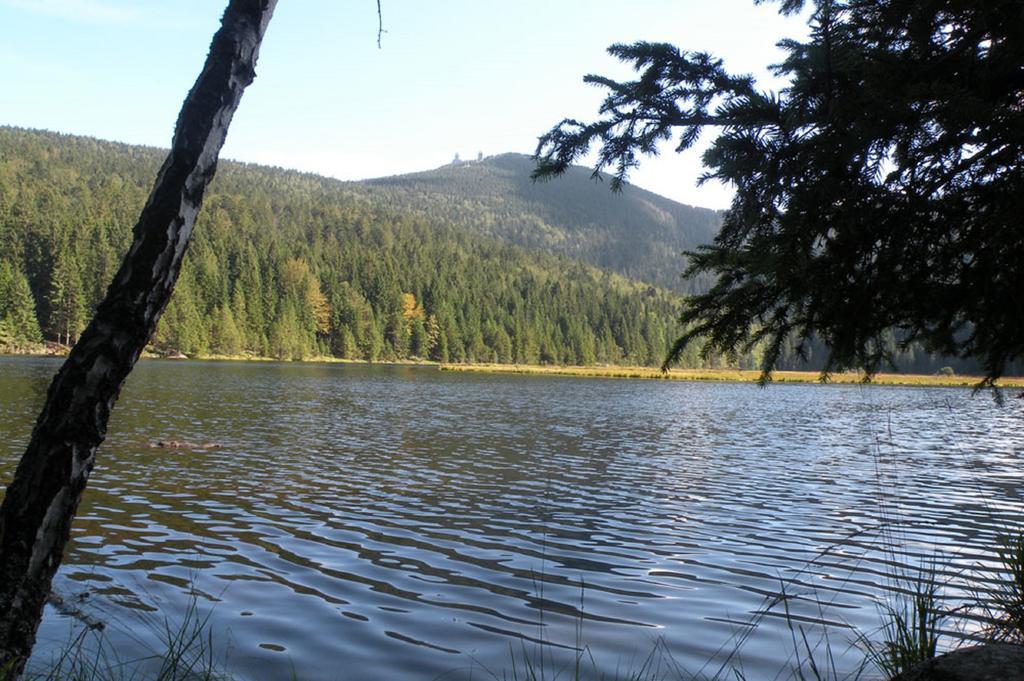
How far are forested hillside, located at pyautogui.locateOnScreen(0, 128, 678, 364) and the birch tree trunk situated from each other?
103131 mm

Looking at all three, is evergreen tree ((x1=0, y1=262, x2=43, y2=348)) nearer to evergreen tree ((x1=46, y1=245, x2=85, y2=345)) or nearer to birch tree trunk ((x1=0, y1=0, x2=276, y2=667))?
evergreen tree ((x1=46, y1=245, x2=85, y2=345))

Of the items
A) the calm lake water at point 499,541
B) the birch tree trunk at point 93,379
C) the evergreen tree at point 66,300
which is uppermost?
the evergreen tree at point 66,300

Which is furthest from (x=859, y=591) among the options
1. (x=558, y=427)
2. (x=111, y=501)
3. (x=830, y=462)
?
(x=558, y=427)

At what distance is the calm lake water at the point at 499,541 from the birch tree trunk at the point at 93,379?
308 centimetres

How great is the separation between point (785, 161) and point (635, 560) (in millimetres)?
7159

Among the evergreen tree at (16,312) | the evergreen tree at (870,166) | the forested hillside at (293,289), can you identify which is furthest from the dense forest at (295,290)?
the evergreen tree at (870,166)

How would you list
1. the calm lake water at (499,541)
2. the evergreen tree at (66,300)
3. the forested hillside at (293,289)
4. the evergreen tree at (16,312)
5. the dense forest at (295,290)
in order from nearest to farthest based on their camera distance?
the calm lake water at (499,541), the evergreen tree at (16,312), the evergreen tree at (66,300), the dense forest at (295,290), the forested hillside at (293,289)

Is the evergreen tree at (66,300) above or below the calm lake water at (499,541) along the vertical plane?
above

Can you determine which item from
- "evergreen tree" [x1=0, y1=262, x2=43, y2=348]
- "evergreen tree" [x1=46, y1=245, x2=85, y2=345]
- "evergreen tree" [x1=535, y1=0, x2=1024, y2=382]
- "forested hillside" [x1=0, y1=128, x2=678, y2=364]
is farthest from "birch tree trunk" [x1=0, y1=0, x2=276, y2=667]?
"evergreen tree" [x1=46, y1=245, x2=85, y2=345]

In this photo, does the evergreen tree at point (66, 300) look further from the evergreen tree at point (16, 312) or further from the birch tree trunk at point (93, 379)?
the birch tree trunk at point (93, 379)

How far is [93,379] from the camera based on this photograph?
10.9 ft

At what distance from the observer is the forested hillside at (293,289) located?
345 feet

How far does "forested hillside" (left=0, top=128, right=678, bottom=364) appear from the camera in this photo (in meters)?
105

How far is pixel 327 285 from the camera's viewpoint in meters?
146
